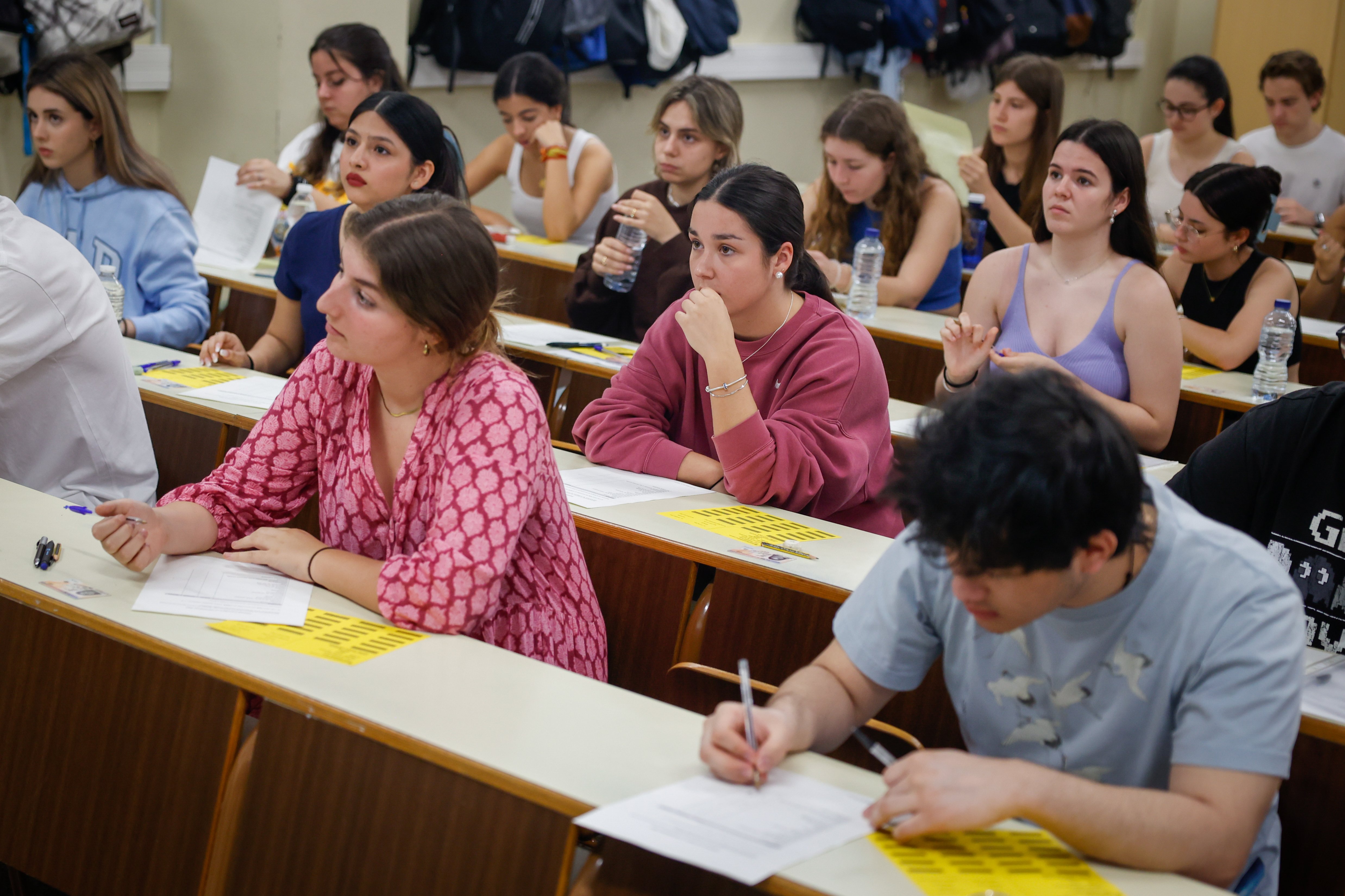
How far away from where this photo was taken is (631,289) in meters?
3.48

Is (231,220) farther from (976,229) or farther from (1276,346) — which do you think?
(1276,346)

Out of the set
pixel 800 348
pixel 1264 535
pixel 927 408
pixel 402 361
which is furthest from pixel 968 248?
pixel 927 408

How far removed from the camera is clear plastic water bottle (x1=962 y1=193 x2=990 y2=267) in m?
4.61

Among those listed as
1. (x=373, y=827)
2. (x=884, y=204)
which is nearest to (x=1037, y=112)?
(x=884, y=204)

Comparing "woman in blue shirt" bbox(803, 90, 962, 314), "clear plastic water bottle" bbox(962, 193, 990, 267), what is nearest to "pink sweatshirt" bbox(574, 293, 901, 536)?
"woman in blue shirt" bbox(803, 90, 962, 314)

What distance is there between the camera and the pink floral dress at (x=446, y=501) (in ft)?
5.03

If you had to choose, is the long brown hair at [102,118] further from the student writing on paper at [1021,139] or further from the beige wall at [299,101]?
the student writing on paper at [1021,139]

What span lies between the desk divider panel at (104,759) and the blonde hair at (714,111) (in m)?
2.38

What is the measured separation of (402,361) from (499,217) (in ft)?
11.9

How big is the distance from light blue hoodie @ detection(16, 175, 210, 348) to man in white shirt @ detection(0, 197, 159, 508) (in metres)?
1.10

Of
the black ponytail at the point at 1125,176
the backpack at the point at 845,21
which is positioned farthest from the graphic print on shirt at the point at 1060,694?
the backpack at the point at 845,21

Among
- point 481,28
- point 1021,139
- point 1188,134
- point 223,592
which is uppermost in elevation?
point 1188,134

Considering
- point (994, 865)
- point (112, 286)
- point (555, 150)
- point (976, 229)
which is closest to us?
point (994, 865)

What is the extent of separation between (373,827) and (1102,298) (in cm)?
209
